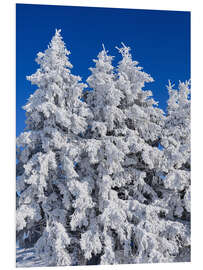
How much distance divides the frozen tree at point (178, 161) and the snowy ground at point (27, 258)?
112 inches

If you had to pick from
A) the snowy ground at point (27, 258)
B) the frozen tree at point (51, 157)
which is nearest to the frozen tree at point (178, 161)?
the frozen tree at point (51, 157)

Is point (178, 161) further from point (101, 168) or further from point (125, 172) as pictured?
point (101, 168)

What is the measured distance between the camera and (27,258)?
647 cm

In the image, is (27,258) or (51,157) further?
(51,157)

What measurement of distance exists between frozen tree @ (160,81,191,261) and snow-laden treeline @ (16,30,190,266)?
0.8 inches

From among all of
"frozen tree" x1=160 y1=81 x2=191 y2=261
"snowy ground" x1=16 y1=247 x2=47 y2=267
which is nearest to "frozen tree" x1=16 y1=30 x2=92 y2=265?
"snowy ground" x1=16 y1=247 x2=47 y2=267

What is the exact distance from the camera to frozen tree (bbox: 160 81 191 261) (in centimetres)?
708

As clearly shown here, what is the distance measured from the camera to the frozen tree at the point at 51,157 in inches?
261

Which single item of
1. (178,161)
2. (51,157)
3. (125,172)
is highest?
(51,157)

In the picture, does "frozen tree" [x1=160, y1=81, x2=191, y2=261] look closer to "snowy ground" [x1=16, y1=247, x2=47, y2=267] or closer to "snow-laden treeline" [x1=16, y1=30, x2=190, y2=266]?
"snow-laden treeline" [x1=16, y1=30, x2=190, y2=266]

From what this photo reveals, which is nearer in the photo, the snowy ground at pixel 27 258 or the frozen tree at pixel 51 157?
the snowy ground at pixel 27 258

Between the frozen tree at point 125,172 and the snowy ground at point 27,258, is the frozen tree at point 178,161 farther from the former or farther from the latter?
the snowy ground at point 27,258

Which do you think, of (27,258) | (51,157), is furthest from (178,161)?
(27,258)

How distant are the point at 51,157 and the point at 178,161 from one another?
2621 millimetres
